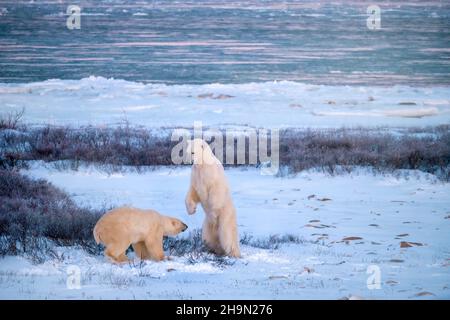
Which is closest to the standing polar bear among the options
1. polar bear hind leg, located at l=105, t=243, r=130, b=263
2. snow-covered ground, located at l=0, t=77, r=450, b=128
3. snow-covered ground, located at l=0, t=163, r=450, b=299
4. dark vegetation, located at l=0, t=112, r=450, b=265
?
snow-covered ground, located at l=0, t=163, r=450, b=299

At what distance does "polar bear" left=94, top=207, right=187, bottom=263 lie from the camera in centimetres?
620

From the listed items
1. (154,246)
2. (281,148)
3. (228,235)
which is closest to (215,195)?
(228,235)

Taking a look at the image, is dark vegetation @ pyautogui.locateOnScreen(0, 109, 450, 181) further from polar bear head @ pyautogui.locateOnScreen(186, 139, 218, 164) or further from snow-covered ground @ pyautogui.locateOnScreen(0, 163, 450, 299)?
polar bear head @ pyautogui.locateOnScreen(186, 139, 218, 164)

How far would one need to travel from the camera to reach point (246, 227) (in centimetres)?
870

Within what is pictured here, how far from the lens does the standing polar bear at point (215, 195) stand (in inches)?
260

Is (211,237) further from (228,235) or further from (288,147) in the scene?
(288,147)

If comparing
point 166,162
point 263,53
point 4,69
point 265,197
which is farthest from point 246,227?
point 4,69

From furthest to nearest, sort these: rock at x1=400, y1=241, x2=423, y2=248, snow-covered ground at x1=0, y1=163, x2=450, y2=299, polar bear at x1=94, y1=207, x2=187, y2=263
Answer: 1. rock at x1=400, y1=241, x2=423, y2=248
2. polar bear at x1=94, y1=207, x2=187, y2=263
3. snow-covered ground at x1=0, y1=163, x2=450, y2=299

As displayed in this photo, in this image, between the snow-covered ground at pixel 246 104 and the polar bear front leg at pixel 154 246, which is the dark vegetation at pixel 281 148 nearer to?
the snow-covered ground at pixel 246 104

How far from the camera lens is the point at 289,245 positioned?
7562 millimetres

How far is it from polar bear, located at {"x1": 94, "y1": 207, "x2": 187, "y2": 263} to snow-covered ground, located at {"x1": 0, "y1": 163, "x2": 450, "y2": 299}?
14 cm

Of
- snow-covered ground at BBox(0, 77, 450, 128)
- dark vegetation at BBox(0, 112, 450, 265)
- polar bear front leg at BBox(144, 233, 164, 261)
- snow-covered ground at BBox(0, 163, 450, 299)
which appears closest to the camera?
snow-covered ground at BBox(0, 163, 450, 299)

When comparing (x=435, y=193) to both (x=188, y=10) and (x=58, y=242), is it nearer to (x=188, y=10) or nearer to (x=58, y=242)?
(x=188, y=10)

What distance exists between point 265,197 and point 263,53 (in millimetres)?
2468
